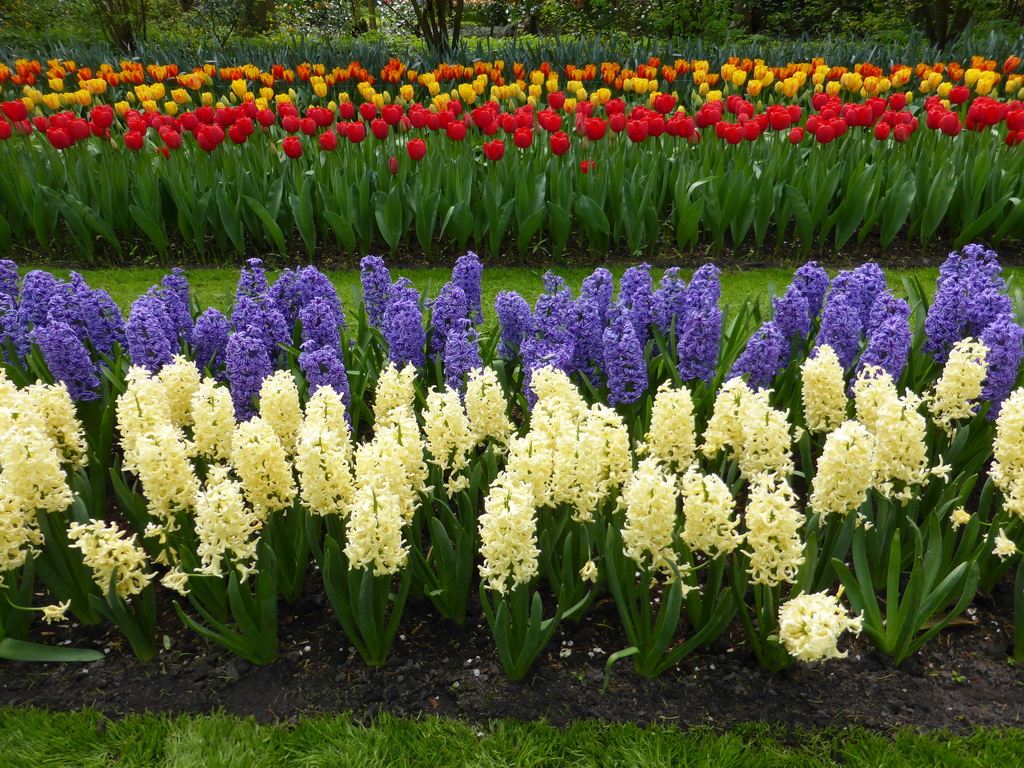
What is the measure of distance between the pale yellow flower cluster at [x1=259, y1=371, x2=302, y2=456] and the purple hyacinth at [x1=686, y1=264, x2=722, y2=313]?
5.60 ft

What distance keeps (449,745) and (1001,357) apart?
8.27ft

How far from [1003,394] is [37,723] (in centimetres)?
362

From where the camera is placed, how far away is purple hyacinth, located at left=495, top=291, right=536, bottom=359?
12.0ft

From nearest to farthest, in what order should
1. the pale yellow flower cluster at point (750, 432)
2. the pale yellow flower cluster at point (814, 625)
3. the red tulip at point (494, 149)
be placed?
the pale yellow flower cluster at point (814, 625) → the pale yellow flower cluster at point (750, 432) → the red tulip at point (494, 149)

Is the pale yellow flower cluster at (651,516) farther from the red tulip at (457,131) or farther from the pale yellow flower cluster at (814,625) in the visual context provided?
the red tulip at (457,131)

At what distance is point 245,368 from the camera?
3.31 meters

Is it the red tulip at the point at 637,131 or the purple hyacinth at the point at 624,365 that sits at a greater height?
the red tulip at the point at 637,131

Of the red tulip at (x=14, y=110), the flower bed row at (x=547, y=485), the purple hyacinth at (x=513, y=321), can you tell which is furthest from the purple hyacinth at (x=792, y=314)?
the red tulip at (x=14, y=110)

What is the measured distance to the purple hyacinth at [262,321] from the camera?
11.7ft

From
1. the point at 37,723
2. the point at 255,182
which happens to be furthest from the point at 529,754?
the point at 255,182

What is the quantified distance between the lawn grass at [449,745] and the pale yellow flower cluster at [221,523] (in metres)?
0.51

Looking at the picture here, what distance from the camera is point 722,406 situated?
273 centimetres

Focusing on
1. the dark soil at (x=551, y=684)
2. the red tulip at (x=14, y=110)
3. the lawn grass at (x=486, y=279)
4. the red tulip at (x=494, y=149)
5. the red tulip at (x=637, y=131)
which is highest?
the red tulip at (x=14, y=110)

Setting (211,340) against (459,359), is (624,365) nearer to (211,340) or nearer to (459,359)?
(459,359)
